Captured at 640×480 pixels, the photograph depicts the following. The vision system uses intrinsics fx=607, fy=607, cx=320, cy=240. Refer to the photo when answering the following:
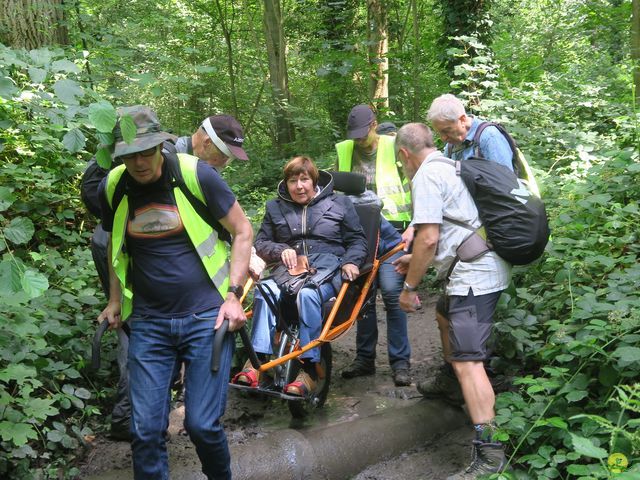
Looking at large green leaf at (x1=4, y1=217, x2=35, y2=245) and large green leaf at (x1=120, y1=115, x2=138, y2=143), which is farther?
large green leaf at (x1=4, y1=217, x2=35, y2=245)

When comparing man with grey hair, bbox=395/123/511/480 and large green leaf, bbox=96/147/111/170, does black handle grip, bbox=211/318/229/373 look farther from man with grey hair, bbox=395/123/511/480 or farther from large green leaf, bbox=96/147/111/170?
man with grey hair, bbox=395/123/511/480

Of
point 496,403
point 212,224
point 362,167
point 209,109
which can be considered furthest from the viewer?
point 209,109

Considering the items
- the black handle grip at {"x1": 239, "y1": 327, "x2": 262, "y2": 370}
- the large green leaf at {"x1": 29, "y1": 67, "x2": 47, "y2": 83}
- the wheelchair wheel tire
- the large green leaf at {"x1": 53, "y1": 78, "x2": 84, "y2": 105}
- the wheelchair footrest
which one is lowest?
the wheelchair wheel tire

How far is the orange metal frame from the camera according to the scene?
14.0ft

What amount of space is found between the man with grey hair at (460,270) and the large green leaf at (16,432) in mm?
2449

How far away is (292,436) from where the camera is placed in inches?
160

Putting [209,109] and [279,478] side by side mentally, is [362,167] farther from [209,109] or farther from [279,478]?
[209,109]

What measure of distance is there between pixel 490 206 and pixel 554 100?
22.1ft

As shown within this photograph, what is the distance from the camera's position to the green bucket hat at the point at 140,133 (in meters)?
2.92

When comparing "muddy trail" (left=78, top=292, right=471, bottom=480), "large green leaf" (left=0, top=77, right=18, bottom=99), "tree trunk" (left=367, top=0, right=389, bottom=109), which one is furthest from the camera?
"tree trunk" (left=367, top=0, right=389, bottom=109)

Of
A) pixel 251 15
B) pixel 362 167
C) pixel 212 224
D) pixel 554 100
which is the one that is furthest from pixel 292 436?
pixel 251 15

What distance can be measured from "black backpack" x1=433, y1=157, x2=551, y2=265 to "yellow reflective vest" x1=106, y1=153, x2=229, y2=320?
58.7 inches

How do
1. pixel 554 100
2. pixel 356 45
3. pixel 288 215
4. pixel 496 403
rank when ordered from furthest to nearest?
pixel 356 45, pixel 554 100, pixel 288 215, pixel 496 403

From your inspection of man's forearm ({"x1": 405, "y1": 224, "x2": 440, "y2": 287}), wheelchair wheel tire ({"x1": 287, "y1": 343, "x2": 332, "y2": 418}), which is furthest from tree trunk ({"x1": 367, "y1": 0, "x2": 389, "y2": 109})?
man's forearm ({"x1": 405, "y1": 224, "x2": 440, "y2": 287})
